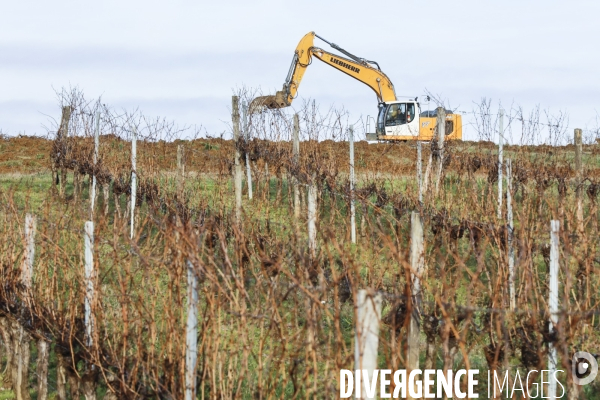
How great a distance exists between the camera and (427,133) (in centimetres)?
2016

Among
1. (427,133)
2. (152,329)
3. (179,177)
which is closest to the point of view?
(152,329)

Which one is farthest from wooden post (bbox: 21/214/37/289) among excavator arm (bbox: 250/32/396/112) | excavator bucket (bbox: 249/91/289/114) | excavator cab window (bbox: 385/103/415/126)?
excavator cab window (bbox: 385/103/415/126)

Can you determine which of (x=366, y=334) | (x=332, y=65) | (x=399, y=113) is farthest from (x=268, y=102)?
(x=366, y=334)

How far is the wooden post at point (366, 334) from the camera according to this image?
301 cm

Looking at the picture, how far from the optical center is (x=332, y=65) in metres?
20.0

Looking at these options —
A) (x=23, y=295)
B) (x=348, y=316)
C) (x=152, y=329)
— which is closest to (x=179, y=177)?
(x=348, y=316)

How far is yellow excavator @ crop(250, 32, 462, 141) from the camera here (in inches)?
750

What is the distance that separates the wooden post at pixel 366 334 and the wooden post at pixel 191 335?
1066 millimetres

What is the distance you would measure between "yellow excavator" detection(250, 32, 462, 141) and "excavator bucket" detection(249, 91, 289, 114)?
8cm

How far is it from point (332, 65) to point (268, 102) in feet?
11.6

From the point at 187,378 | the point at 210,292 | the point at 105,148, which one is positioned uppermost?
the point at 105,148

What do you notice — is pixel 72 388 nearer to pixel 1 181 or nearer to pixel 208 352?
→ pixel 208 352

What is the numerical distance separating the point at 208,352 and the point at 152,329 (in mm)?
472

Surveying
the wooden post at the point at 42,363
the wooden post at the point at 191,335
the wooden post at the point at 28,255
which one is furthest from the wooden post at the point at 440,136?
the wooden post at the point at 191,335
